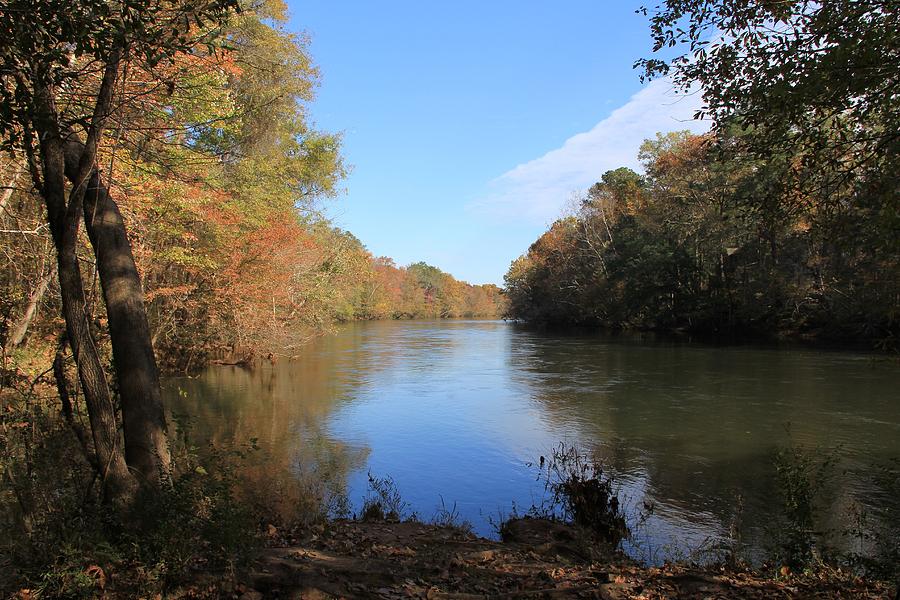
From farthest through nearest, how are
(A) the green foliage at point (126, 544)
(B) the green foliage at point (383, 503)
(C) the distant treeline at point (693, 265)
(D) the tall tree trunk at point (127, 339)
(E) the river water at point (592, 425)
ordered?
(C) the distant treeline at point (693, 265)
(E) the river water at point (592, 425)
(B) the green foliage at point (383, 503)
(D) the tall tree trunk at point (127, 339)
(A) the green foliage at point (126, 544)

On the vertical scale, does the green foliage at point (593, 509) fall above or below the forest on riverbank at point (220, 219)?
below

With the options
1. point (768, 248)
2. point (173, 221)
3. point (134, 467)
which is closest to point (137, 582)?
point (134, 467)

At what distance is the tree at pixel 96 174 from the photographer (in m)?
3.93

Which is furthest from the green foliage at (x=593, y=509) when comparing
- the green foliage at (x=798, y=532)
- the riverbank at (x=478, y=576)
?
the green foliage at (x=798, y=532)

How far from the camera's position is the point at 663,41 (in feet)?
20.4

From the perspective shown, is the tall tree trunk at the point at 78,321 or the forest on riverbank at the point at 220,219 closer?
the tall tree trunk at the point at 78,321

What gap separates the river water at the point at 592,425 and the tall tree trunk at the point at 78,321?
465cm

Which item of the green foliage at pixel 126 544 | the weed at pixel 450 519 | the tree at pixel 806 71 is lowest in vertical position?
the weed at pixel 450 519

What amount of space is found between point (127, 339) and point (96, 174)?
138 centimetres

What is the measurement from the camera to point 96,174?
15.7ft

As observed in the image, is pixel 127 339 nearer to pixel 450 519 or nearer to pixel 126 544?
pixel 126 544

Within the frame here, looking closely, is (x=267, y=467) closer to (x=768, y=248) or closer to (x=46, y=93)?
(x=46, y=93)

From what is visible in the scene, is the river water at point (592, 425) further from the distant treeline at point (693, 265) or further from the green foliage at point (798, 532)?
the distant treeline at point (693, 265)

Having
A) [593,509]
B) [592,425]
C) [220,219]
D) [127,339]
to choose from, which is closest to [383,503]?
[593,509]
